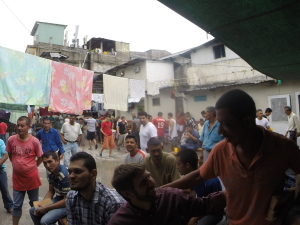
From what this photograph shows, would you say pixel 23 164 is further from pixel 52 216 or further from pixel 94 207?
pixel 94 207

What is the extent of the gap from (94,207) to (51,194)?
1538 millimetres

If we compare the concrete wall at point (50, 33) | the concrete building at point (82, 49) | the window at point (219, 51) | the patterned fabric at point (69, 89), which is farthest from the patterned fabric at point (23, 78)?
the concrete wall at point (50, 33)

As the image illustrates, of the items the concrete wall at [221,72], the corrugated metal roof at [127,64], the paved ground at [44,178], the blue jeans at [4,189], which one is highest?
the corrugated metal roof at [127,64]

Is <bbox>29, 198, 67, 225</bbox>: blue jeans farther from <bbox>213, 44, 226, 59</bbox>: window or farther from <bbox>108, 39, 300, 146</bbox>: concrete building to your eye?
<bbox>213, 44, 226, 59</bbox>: window

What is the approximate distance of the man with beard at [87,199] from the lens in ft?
7.02

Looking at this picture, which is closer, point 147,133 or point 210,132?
point 210,132

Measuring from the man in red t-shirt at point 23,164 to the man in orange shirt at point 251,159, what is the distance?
11.2 feet

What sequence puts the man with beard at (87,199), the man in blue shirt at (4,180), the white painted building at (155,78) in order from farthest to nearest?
1. the white painted building at (155,78)
2. the man in blue shirt at (4,180)
3. the man with beard at (87,199)

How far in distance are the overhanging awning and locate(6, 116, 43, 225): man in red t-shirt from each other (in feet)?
10.2

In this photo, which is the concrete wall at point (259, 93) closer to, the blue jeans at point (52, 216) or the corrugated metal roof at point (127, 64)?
the corrugated metal roof at point (127, 64)

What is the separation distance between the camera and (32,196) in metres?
3.89

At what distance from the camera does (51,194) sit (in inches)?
133

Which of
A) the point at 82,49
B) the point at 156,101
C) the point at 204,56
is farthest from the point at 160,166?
the point at 82,49

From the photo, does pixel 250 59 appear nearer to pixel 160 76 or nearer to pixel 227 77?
pixel 227 77
